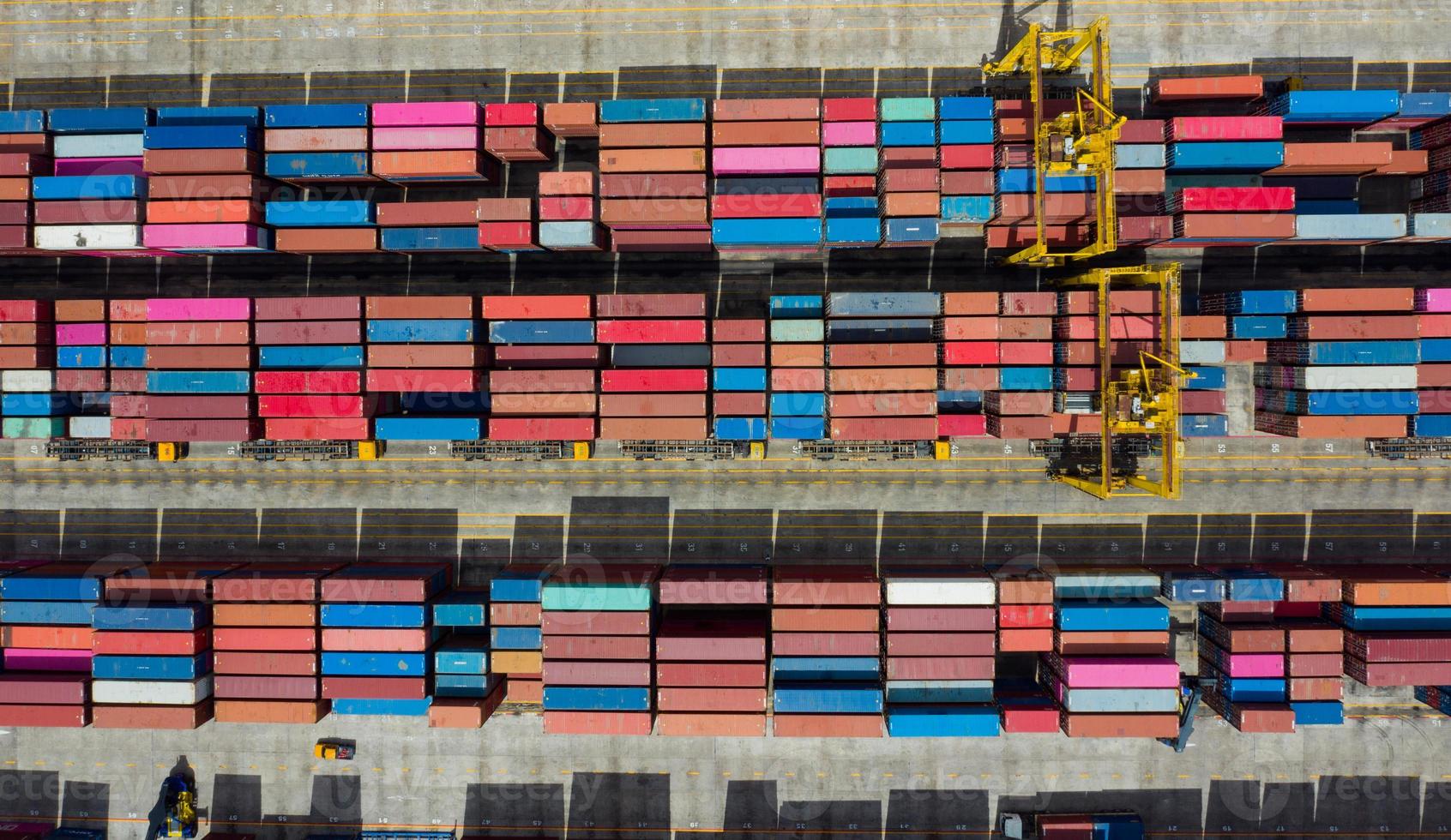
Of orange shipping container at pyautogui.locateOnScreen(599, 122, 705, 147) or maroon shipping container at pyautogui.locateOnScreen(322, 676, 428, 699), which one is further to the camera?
maroon shipping container at pyautogui.locateOnScreen(322, 676, 428, 699)

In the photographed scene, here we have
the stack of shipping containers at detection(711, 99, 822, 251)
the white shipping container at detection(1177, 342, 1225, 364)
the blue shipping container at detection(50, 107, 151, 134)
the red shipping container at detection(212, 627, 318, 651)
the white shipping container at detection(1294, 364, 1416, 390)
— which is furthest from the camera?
the red shipping container at detection(212, 627, 318, 651)

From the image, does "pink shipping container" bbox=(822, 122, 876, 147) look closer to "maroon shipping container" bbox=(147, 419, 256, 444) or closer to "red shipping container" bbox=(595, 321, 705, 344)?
"red shipping container" bbox=(595, 321, 705, 344)

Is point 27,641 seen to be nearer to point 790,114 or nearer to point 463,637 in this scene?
point 463,637

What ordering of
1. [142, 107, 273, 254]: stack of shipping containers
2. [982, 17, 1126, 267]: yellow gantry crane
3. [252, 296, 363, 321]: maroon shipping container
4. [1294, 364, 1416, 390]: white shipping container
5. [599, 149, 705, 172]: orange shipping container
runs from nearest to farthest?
[982, 17, 1126, 267]: yellow gantry crane, [1294, 364, 1416, 390]: white shipping container, [599, 149, 705, 172]: orange shipping container, [142, 107, 273, 254]: stack of shipping containers, [252, 296, 363, 321]: maroon shipping container

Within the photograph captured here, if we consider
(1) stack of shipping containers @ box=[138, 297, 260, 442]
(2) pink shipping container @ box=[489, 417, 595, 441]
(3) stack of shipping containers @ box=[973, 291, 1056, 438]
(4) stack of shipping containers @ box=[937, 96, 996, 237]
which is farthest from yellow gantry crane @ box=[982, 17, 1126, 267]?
(1) stack of shipping containers @ box=[138, 297, 260, 442]

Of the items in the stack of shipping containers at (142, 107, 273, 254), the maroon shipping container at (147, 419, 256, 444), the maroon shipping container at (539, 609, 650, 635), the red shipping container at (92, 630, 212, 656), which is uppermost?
the stack of shipping containers at (142, 107, 273, 254)

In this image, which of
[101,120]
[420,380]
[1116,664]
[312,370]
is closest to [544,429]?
[420,380]
